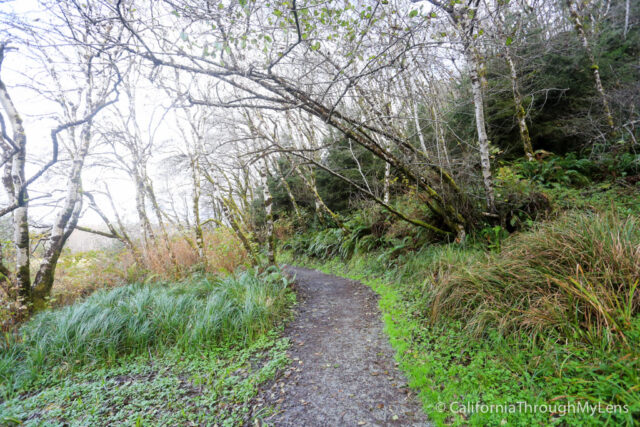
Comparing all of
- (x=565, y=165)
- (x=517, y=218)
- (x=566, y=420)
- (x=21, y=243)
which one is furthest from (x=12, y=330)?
(x=565, y=165)

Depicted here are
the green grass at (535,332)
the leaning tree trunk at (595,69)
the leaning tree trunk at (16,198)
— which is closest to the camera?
the green grass at (535,332)

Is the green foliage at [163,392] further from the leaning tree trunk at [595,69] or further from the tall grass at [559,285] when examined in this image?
the leaning tree trunk at [595,69]

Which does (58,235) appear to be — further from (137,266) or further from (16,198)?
(137,266)

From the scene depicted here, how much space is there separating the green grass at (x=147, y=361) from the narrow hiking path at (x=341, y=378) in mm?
258

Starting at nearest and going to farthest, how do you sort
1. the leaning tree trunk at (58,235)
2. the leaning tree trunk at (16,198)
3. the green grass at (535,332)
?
the green grass at (535,332) < the leaning tree trunk at (16,198) < the leaning tree trunk at (58,235)

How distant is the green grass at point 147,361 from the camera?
2.43 m

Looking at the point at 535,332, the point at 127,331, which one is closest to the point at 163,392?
the point at 127,331

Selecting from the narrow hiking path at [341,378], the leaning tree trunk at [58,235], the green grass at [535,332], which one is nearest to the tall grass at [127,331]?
the narrow hiking path at [341,378]

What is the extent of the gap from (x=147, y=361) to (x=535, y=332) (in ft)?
14.7

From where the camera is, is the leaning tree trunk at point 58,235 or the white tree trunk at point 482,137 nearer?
the white tree trunk at point 482,137

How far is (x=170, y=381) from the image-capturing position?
280 cm

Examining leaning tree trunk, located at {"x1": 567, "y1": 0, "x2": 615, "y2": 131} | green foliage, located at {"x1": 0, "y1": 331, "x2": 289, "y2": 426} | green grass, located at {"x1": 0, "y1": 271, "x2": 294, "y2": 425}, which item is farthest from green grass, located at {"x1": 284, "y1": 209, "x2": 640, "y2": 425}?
leaning tree trunk, located at {"x1": 567, "y1": 0, "x2": 615, "y2": 131}

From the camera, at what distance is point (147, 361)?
3268 millimetres

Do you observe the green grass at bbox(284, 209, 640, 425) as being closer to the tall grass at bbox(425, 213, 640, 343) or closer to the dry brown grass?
the tall grass at bbox(425, 213, 640, 343)
